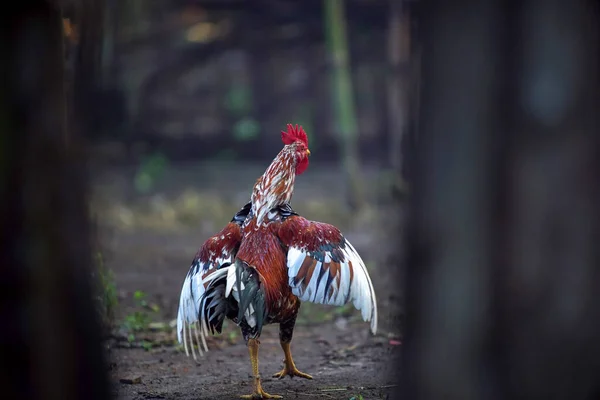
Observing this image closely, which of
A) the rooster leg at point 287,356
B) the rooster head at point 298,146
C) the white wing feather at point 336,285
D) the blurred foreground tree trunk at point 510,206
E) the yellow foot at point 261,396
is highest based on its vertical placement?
the rooster head at point 298,146

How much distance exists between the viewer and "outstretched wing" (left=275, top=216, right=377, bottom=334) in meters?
3.94

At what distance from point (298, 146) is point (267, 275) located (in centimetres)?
100

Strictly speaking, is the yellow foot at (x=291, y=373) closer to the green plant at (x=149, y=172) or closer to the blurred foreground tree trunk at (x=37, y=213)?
the blurred foreground tree trunk at (x=37, y=213)

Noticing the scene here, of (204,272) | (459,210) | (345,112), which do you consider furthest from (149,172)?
(459,210)

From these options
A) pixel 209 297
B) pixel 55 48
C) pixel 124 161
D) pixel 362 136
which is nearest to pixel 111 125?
pixel 124 161

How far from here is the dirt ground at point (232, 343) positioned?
4309 millimetres

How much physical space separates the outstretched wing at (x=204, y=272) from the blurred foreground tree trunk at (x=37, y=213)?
7.14 ft

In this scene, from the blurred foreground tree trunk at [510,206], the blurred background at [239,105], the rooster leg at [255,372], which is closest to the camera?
the blurred foreground tree trunk at [510,206]

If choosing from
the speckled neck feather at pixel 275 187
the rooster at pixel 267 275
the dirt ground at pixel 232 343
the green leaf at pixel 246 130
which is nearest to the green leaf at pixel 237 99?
the green leaf at pixel 246 130

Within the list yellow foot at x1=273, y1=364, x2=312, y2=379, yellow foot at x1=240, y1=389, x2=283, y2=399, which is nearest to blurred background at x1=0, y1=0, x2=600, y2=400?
yellow foot at x1=240, y1=389, x2=283, y2=399

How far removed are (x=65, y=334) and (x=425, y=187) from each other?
87 cm

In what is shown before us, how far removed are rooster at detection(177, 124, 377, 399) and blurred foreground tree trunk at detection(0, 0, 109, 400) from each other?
2075 mm

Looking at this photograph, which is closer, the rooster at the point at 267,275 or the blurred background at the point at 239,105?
the rooster at the point at 267,275

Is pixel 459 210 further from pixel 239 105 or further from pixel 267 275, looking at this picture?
pixel 239 105
